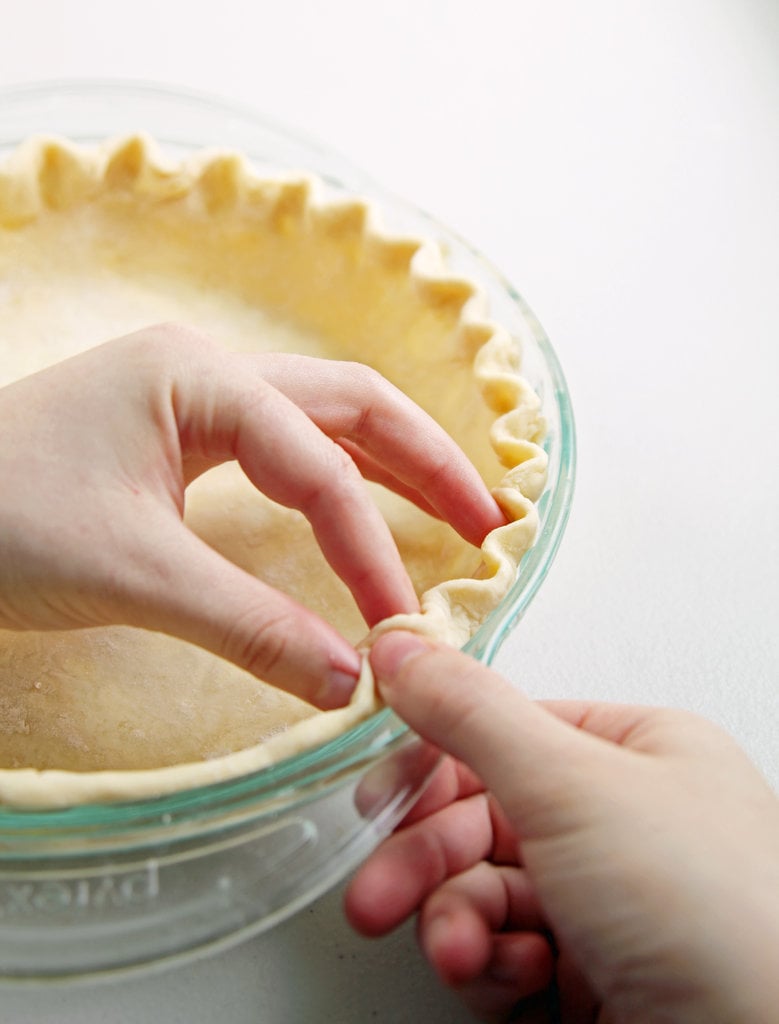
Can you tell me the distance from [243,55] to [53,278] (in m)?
0.52

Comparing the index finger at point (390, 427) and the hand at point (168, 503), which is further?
the index finger at point (390, 427)

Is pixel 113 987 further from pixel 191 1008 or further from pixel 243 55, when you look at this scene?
pixel 243 55

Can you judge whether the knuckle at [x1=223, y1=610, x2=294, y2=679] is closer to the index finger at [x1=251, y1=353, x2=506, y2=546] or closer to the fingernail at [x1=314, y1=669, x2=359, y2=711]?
the fingernail at [x1=314, y1=669, x2=359, y2=711]

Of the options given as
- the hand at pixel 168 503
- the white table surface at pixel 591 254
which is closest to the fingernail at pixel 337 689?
the hand at pixel 168 503

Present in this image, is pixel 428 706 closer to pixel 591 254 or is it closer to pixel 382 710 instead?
pixel 382 710

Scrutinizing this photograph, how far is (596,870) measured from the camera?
1.58 ft

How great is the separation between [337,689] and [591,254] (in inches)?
27.4

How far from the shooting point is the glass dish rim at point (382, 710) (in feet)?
1.64

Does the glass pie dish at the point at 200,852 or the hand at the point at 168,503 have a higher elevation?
the hand at the point at 168,503

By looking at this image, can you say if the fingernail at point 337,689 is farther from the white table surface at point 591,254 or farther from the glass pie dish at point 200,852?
the white table surface at point 591,254

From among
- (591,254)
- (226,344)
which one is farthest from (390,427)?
(591,254)

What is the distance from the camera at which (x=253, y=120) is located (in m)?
0.94

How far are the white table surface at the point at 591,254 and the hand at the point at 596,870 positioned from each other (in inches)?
2.4

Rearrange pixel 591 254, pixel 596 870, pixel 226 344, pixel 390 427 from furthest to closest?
pixel 591 254, pixel 226 344, pixel 390 427, pixel 596 870
